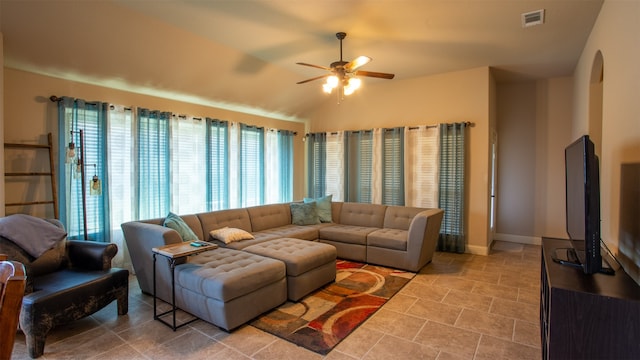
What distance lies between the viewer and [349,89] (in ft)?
11.7

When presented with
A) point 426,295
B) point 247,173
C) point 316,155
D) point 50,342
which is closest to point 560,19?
point 426,295

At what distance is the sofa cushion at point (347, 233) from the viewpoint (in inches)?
180

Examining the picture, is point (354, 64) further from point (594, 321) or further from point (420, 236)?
point (594, 321)

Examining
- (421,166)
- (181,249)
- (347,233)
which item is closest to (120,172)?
(181,249)

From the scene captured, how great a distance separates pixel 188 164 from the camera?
15.7ft

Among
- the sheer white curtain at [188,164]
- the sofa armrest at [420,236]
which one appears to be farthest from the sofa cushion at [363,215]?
the sheer white curtain at [188,164]

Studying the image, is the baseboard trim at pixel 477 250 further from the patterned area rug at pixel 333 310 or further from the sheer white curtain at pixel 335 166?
the sheer white curtain at pixel 335 166

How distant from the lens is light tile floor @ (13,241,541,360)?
2.32 meters

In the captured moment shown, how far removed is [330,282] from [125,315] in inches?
82.1

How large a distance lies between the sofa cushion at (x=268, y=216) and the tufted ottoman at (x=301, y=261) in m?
0.88

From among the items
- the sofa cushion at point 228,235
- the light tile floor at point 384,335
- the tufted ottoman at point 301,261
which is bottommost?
the light tile floor at point 384,335

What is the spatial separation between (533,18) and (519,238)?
3990mm

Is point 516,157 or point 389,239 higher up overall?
point 516,157

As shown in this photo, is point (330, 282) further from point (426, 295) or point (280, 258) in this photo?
point (426, 295)
